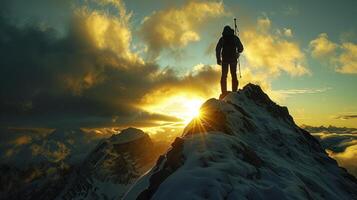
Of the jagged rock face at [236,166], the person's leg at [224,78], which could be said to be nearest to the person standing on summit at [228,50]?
the person's leg at [224,78]

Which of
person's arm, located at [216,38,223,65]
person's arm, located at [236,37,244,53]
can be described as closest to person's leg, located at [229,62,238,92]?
person's arm, located at [216,38,223,65]

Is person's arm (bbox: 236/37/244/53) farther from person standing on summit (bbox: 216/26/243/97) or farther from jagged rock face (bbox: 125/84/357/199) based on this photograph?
jagged rock face (bbox: 125/84/357/199)

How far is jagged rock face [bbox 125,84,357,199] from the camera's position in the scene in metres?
10.8

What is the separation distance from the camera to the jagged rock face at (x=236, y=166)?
1075 centimetres

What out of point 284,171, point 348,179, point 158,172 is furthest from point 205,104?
point 348,179

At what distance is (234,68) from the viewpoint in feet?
90.2

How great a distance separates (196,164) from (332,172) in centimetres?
1291

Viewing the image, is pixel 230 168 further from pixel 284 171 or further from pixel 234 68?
pixel 234 68

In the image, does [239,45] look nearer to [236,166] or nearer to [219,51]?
[219,51]

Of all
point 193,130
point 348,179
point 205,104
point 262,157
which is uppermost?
point 205,104

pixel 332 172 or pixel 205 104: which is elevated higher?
pixel 205 104

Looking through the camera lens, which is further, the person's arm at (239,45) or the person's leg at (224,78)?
the person's leg at (224,78)

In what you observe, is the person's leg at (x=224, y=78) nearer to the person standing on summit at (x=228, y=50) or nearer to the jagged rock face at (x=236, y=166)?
the person standing on summit at (x=228, y=50)

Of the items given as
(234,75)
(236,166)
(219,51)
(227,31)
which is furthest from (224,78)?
(236,166)
